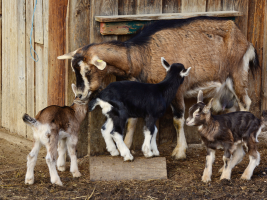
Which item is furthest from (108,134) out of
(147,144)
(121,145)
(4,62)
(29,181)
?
(4,62)

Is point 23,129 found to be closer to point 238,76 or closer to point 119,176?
point 119,176

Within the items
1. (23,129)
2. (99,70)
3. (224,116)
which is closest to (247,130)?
(224,116)

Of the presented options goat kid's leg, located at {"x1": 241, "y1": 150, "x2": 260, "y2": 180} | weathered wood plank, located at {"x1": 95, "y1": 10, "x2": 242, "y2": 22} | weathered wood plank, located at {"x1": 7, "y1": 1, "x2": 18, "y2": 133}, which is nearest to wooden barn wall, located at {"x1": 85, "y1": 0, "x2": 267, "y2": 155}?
weathered wood plank, located at {"x1": 95, "y1": 10, "x2": 242, "y2": 22}

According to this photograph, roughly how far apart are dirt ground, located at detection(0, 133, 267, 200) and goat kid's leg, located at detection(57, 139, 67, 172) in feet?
0.36

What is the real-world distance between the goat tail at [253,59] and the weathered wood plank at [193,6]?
102 cm

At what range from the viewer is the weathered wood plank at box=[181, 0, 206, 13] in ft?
22.1

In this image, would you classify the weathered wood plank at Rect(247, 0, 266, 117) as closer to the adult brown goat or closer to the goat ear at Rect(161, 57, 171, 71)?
the adult brown goat

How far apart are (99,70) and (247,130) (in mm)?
2149

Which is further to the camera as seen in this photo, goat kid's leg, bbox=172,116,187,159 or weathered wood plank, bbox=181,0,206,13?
weathered wood plank, bbox=181,0,206,13

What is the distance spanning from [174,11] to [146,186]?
2.89 m

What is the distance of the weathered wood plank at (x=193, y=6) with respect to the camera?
22.1 feet

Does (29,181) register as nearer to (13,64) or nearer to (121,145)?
(121,145)

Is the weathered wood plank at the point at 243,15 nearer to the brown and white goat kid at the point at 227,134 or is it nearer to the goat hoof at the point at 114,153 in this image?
the brown and white goat kid at the point at 227,134

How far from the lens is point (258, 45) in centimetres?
730
